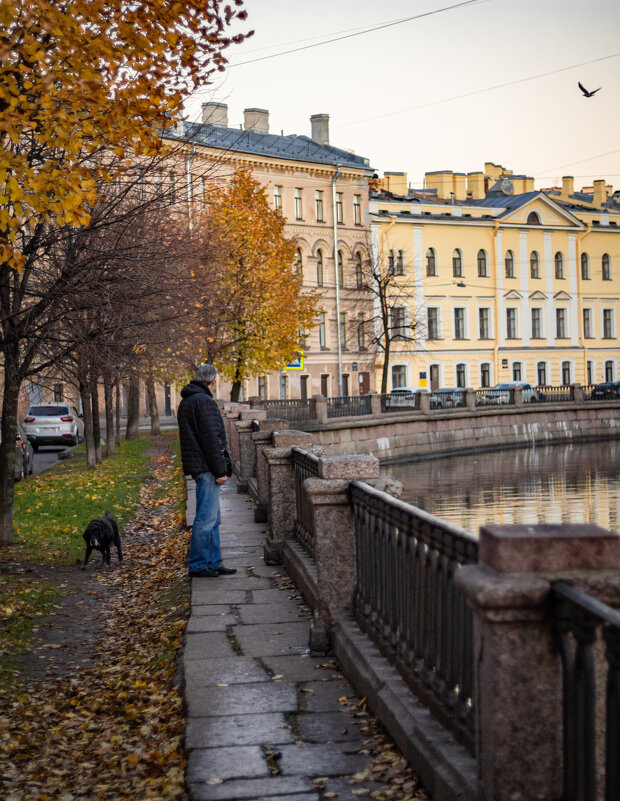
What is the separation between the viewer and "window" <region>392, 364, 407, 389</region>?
64.2 metres

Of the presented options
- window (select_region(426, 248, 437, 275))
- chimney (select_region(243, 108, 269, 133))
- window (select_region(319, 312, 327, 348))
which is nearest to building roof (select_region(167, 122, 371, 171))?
chimney (select_region(243, 108, 269, 133))

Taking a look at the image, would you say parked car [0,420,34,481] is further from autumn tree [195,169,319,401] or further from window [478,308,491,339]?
window [478,308,491,339]

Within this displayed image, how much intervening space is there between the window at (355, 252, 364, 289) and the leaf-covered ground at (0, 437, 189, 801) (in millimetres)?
51105

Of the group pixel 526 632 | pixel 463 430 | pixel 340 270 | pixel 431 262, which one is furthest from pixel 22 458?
pixel 431 262

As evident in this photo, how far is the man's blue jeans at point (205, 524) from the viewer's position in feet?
30.1

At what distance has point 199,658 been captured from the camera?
653 centimetres

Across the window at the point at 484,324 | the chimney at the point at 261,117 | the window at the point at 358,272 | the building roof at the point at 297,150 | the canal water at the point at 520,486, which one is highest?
the chimney at the point at 261,117

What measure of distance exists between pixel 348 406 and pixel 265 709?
122 feet

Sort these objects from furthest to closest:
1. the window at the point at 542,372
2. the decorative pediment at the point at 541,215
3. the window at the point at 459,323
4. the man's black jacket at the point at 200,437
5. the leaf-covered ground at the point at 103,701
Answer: the window at the point at 542,372 → the decorative pediment at the point at 541,215 → the window at the point at 459,323 → the man's black jacket at the point at 200,437 → the leaf-covered ground at the point at 103,701

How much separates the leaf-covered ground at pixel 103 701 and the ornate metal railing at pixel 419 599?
116 cm

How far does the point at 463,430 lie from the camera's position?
4725cm

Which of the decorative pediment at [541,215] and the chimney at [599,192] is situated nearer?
the decorative pediment at [541,215]

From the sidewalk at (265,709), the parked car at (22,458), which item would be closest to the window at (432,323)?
the parked car at (22,458)

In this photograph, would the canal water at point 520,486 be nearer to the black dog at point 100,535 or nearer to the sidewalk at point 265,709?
the black dog at point 100,535
